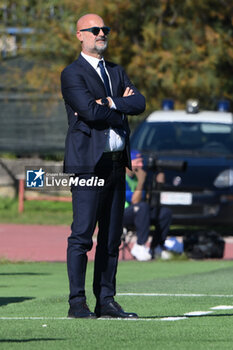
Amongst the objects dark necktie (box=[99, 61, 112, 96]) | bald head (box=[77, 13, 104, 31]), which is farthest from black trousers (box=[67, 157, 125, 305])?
bald head (box=[77, 13, 104, 31])

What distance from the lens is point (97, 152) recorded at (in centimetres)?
730

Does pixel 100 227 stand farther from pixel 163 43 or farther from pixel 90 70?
pixel 163 43

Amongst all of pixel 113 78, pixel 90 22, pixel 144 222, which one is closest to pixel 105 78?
pixel 113 78

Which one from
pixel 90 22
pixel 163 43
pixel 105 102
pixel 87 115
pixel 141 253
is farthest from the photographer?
pixel 163 43

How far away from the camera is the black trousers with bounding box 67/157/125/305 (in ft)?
24.3

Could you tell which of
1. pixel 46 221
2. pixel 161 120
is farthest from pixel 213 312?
pixel 46 221

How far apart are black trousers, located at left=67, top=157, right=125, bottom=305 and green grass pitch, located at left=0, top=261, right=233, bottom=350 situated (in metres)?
0.28

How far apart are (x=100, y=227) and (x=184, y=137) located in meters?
9.70

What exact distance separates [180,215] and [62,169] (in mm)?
8683

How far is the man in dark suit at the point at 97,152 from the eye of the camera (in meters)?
7.34

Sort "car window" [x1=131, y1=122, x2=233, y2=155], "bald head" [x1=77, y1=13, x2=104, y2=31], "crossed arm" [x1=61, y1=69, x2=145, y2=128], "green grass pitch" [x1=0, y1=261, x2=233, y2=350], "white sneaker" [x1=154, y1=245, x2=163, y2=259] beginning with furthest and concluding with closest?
"car window" [x1=131, y1=122, x2=233, y2=155]
"white sneaker" [x1=154, y1=245, x2=163, y2=259]
"bald head" [x1=77, y1=13, x2=104, y2=31]
"crossed arm" [x1=61, y1=69, x2=145, y2=128]
"green grass pitch" [x1=0, y1=261, x2=233, y2=350]

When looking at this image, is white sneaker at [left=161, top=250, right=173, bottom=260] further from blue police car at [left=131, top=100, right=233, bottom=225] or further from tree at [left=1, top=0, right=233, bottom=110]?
tree at [left=1, top=0, right=233, bottom=110]

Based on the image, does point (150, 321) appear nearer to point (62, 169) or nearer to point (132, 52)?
point (62, 169)

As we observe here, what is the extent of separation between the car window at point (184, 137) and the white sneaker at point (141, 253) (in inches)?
106
